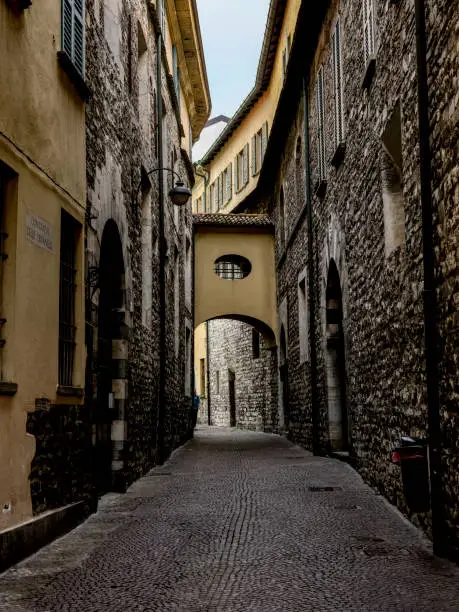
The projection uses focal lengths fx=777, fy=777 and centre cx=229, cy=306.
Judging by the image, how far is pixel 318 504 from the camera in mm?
7672

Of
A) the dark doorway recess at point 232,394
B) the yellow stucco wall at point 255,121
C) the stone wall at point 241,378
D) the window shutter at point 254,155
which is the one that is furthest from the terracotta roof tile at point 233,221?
the dark doorway recess at point 232,394

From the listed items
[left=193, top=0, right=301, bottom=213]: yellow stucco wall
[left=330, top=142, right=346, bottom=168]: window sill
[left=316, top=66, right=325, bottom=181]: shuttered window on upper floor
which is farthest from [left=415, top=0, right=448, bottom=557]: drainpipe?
[left=193, top=0, right=301, bottom=213]: yellow stucco wall

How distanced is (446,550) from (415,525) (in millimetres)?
1157

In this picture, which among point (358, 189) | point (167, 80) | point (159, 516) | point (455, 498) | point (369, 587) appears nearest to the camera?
point (369, 587)

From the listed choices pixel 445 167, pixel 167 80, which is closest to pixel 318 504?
pixel 445 167

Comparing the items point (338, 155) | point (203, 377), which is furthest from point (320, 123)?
point (203, 377)

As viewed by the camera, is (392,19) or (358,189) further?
(358,189)

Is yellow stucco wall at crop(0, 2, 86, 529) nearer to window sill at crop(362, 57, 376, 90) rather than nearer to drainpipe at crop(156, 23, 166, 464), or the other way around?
window sill at crop(362, 57, 376, 90)

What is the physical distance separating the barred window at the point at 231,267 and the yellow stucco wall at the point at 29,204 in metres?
15.9

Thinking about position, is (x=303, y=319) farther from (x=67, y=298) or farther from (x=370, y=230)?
(x=67, y=298)

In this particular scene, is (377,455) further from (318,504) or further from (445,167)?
(445,167)

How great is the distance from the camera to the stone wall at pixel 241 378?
2302 centimetres

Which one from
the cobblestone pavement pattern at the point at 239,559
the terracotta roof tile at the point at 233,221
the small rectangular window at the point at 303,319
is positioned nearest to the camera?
the cobblestone pavement pattern at the point at 239,559

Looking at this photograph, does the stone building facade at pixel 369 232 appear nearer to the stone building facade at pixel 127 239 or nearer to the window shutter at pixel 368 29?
the window shutter at pixel 368 29
